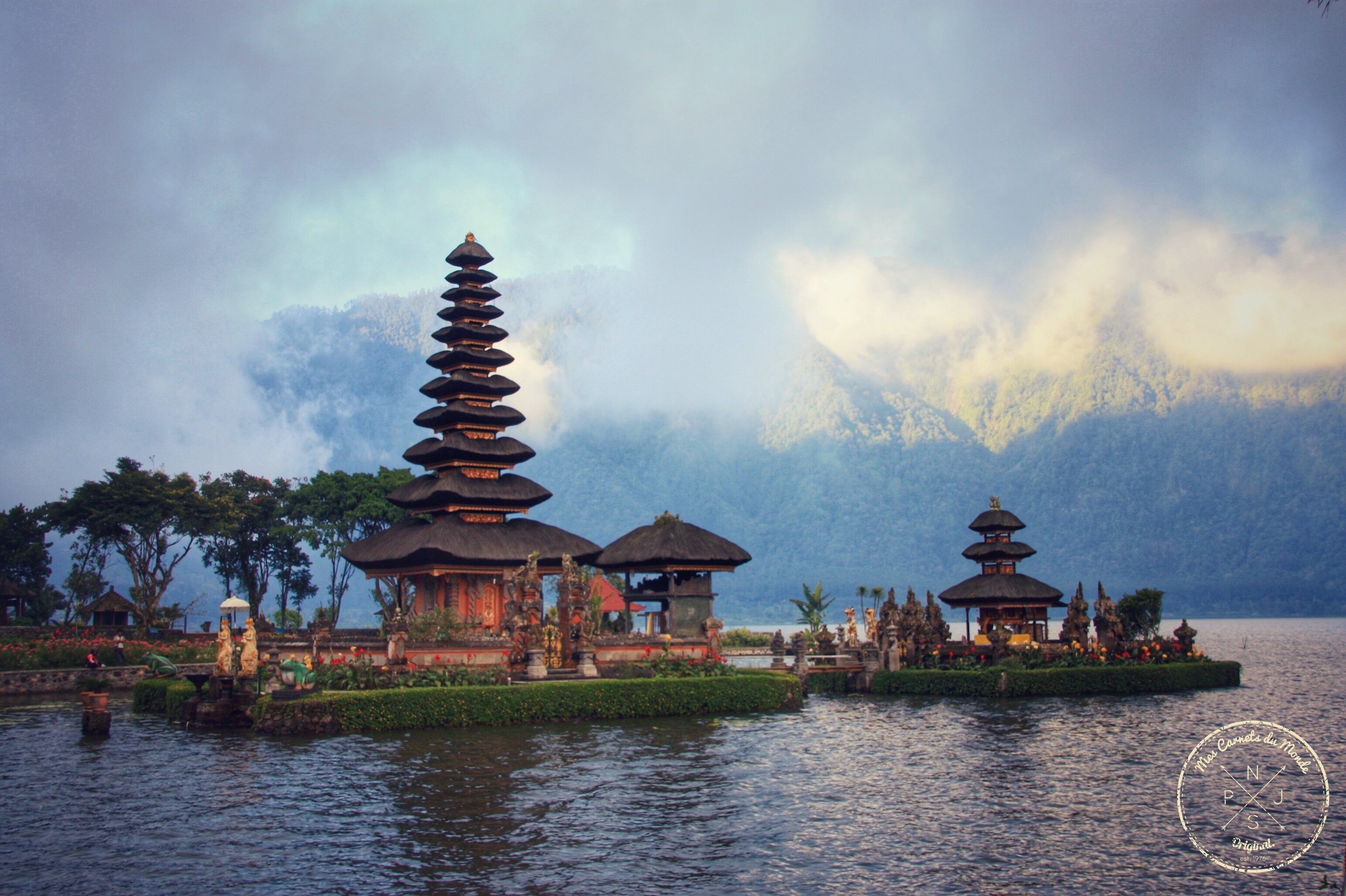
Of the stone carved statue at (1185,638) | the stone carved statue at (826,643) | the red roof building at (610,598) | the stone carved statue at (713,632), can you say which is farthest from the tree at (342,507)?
the stone carved statue at (1185,638)

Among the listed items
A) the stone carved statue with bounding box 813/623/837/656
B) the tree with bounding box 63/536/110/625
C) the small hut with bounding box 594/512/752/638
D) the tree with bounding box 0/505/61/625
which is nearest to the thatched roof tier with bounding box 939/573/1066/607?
the stone carved statue with bounding box 813/623/837/656

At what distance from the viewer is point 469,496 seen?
48.4m

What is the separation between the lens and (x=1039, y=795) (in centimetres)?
2175

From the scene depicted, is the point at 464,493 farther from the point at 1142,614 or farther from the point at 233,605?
the point at 1142,614

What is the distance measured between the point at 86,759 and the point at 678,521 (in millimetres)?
24948

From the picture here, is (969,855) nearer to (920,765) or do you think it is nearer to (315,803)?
(920,765)

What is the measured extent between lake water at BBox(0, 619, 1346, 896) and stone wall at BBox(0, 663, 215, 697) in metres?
12.3

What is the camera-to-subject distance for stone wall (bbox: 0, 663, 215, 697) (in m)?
43.8

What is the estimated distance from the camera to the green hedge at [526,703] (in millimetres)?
29266

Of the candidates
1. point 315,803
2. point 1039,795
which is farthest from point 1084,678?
point 315,803

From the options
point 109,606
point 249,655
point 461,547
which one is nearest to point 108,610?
point 109,606

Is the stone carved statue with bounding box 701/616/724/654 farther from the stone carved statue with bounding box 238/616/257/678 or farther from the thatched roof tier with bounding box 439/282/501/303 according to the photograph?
the thatched roof tier with bounding box 439/282/501/303

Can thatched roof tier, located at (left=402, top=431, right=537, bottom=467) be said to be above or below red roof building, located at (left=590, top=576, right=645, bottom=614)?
above

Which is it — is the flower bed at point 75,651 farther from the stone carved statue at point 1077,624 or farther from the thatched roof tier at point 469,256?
the stone carved statue at point 1077,624
